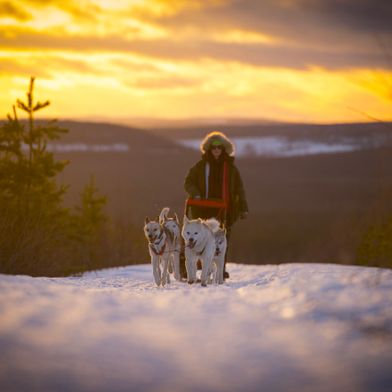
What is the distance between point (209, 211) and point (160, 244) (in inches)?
65.3

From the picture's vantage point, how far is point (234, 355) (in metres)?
2.89

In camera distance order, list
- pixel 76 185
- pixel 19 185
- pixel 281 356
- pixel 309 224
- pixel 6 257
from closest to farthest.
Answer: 1. pixel 281 356
2. pixel 6 257
3. pixel 19 185
4. pixel 76 185
5. pixel 309 224

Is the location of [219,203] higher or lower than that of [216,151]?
lower

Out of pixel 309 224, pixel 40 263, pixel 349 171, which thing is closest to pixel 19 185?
pixel 40 263

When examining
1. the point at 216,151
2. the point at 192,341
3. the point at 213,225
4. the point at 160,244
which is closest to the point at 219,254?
the point at 213,225

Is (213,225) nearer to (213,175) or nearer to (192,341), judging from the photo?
(213,175)

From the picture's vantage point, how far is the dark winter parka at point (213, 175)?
31.2 ft

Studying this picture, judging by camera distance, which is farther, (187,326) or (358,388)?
(187,326)

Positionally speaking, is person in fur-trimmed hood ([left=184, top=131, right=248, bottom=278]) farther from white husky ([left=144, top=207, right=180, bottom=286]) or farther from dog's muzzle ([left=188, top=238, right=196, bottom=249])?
dog's muzzle ([left=188, top=238, right=196, bottom=249])

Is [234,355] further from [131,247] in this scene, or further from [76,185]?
[76,185]

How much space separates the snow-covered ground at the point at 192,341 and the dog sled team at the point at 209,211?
4.22m

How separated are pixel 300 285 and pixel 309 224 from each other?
112 meters

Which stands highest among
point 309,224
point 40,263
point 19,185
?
point 19,185

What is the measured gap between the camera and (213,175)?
31.3 ft
